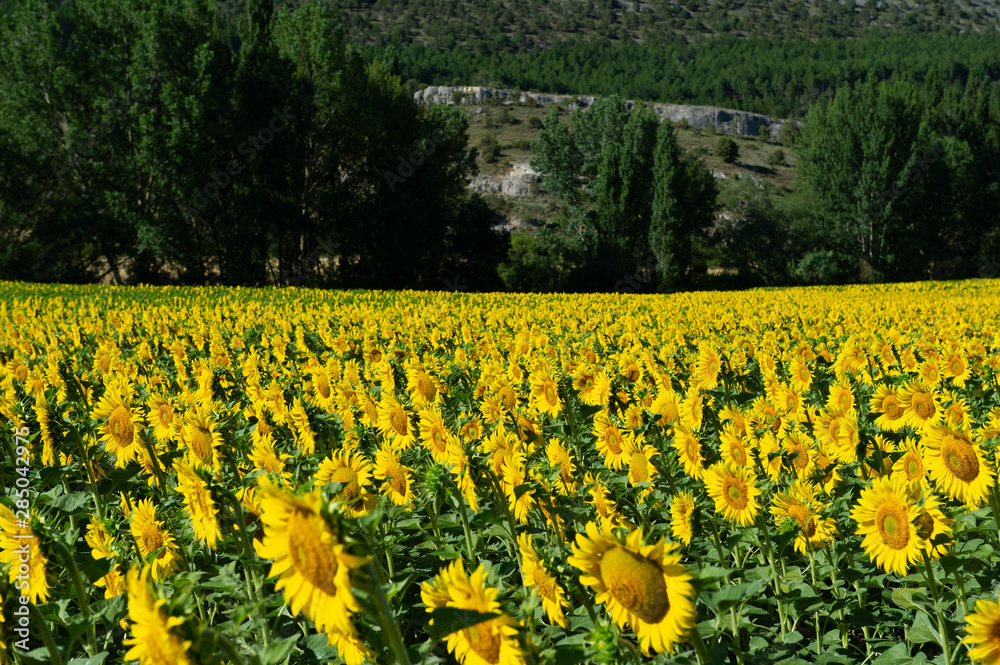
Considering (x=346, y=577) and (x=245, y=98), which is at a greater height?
(x=245, y=98)

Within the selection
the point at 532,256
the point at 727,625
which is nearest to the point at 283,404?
the point at 727,625

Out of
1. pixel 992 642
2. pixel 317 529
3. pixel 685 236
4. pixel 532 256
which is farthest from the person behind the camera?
pixel 685 236

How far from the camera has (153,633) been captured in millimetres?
933

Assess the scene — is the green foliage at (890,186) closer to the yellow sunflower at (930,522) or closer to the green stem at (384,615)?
the yellow sunflower at (930,522)

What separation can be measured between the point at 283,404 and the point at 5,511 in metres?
1.64

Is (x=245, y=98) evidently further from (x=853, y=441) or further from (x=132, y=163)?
(x=853, y=441)

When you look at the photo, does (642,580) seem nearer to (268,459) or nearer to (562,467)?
(562,467)

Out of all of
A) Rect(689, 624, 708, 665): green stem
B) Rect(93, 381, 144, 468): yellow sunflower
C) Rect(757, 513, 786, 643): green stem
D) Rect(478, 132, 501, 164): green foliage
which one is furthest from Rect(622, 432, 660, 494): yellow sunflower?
Rect(478, 132, 501, 164): green foliage

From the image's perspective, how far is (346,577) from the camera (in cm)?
93

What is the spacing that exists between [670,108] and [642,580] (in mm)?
122711

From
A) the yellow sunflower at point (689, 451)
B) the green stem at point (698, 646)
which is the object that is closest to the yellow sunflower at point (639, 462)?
the yellow sunflower at point (689, 451)

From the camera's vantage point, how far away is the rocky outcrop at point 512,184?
65.5 meters
